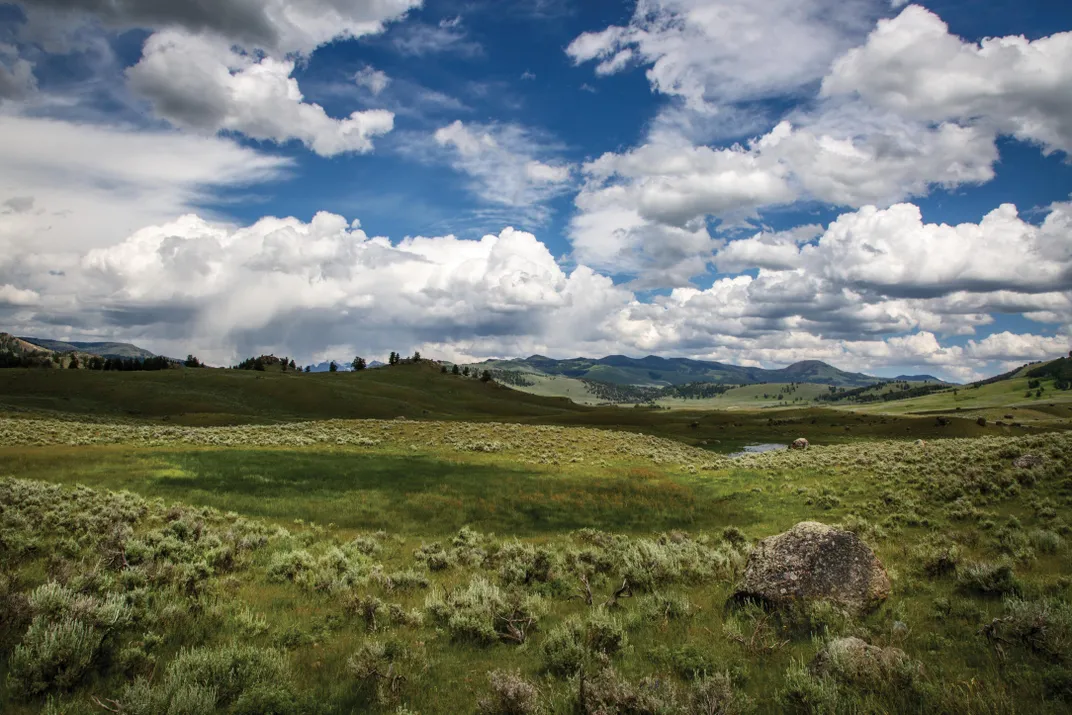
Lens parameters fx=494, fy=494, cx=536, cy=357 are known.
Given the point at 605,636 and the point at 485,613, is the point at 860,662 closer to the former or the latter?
the point at 605,636

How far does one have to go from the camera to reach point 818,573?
1120 centimetres

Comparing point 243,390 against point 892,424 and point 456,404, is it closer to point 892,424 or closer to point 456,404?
point 456,404

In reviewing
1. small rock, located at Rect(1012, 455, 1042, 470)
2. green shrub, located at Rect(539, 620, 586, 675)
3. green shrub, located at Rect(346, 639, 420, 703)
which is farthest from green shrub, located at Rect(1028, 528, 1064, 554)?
green shrub, located at Rect(346, 639, 420, 703)

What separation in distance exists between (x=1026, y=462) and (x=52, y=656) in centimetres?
3466

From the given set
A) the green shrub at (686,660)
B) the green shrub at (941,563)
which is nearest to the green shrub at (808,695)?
the green shrub at (686,660)

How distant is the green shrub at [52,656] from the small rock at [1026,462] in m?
33.2

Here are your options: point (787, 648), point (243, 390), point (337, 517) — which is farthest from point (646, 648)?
point (243, 390)

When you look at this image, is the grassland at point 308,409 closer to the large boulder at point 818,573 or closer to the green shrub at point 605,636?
the large boulder at point 818,573

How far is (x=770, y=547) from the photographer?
12.4 metres

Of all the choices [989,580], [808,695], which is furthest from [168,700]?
[989,580]

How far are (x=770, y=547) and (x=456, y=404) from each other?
479 feet

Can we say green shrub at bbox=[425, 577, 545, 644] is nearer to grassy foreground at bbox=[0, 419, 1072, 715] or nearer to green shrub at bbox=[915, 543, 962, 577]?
grassy foreground at bbox=[0, 419, 1072, 715]

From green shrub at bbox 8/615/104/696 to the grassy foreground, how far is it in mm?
33

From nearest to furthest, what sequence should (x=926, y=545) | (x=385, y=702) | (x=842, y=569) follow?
(x=385, y=702)
(x=842, y=569)
(x=926, y=545)
